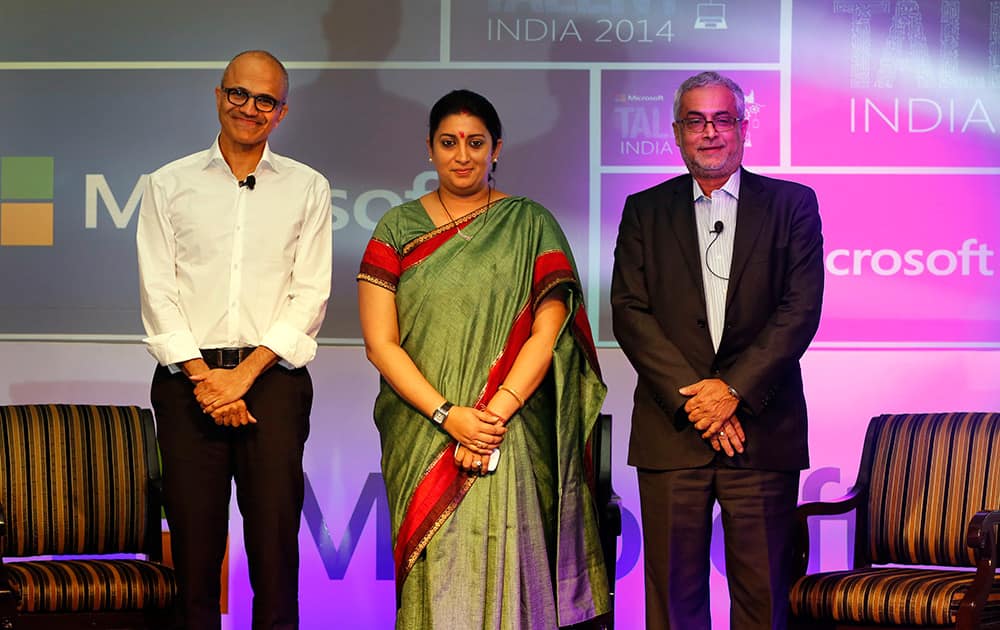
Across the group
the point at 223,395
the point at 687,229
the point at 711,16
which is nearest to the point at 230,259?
the point at 223,395

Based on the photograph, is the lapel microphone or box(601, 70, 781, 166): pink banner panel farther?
box(601, 70, 781, 166): pink banner panel

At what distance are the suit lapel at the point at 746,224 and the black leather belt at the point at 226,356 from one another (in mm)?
1258

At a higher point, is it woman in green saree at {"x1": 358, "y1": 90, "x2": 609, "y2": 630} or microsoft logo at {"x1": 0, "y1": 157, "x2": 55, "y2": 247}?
microsoft logo at {"x1": 0, "y1": 157, "x2": 55, "y2": 247}

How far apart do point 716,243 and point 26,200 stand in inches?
103

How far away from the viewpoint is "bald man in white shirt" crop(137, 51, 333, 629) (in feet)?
11.3

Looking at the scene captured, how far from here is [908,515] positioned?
4.01 meters

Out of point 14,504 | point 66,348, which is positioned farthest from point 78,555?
point 66,348

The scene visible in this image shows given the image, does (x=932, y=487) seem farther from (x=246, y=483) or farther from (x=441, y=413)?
(x=246, y=483)

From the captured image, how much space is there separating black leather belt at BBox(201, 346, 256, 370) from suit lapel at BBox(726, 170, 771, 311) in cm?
126

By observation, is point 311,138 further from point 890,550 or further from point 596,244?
point 890,550

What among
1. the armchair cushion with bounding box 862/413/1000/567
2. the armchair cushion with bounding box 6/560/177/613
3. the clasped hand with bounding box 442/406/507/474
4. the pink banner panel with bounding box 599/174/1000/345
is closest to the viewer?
the clasped hand with bounding box 442/406/507/474

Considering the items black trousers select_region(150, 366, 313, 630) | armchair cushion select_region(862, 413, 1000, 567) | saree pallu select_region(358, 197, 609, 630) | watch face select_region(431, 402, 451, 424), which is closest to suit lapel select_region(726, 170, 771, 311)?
saree pallu select_region(358, 197, 609, 630)

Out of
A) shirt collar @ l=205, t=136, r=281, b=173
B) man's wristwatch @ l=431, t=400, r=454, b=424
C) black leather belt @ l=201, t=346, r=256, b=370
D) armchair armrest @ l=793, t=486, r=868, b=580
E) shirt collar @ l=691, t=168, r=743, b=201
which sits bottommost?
armchair armrest @ l=793, t=486, r=868, b=580

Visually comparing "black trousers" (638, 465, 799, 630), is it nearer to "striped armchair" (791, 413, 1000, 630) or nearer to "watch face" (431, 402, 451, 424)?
"striped armchair" (791, 413, 1000, 630)
